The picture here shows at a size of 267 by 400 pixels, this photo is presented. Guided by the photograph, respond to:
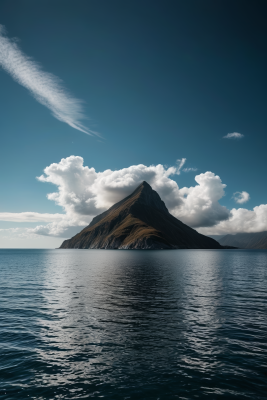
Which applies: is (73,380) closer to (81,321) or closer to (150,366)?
(150,366)

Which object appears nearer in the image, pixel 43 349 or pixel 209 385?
pixel 209 385

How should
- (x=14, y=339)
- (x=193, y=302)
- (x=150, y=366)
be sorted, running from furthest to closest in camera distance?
(x=193, y=302)
(x=14, y=339)
(x=150, y=366)

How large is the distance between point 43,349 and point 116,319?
9.72 m

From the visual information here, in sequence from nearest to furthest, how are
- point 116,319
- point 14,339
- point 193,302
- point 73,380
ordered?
point 73,380 → point 14,339 → point 116,319 → point 193,302

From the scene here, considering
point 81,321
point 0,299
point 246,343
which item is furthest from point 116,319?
point 0,299

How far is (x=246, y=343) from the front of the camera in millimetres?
20828

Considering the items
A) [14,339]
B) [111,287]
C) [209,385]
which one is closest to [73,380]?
[209,385]

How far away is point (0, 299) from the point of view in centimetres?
3947

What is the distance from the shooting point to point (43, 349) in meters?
19.6

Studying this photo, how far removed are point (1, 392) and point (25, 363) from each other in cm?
356

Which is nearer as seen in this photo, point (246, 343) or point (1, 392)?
point (1, 392)

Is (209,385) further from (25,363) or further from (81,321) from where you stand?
(81,321)

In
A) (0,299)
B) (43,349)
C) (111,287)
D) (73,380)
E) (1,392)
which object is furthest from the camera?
(111,287)

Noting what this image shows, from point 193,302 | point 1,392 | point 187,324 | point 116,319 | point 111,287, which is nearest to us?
point 1,392
